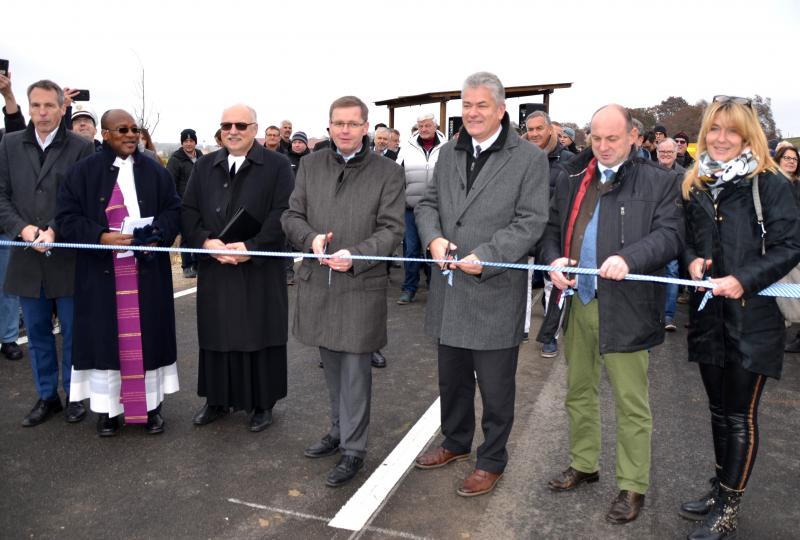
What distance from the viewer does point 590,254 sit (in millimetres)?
3258

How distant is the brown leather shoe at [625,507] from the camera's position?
3186 millimetres

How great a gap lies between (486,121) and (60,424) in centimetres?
343

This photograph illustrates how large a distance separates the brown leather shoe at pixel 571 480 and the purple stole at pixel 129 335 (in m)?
2.59

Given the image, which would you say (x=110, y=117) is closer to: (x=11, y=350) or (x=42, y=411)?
(x=42, y=411)

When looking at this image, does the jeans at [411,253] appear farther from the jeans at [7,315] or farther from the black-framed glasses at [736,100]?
the black-framed glasses at [736,100]

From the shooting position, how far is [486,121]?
11.0ft

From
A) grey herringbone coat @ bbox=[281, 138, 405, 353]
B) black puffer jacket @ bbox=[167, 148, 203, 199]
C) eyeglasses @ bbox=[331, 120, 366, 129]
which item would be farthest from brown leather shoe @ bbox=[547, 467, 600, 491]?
black puffer jacket @ bbox=[167, 148, 203, 199]

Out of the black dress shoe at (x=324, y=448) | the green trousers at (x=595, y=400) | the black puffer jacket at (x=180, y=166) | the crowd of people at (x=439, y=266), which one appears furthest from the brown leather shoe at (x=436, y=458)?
the black puffer jacket at (x=180, y=166)

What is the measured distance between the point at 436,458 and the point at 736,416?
5.25ft

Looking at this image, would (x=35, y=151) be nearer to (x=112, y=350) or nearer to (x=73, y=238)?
(x=73, y=238)

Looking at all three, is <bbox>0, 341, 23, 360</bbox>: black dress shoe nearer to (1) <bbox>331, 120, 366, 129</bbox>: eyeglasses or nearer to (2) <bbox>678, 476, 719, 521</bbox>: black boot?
(1) <bbox>331, 120, 366, 129</bbox>: eyeglasses

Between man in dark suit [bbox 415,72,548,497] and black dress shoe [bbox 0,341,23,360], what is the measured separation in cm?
405

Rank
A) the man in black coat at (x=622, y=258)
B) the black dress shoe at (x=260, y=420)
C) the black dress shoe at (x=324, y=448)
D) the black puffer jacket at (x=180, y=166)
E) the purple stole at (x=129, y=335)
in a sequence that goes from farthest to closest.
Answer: the black puffer jacket at (x=180, y=166)
the black dress shoe at (x=260, y=420)
the purple stole at (x=129, y=335)
the black dress shoe at (x=324, y=448)
the man in black coat at (x=622, y=258)

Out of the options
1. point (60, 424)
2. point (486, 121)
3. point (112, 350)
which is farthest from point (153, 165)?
point (486, 121)
